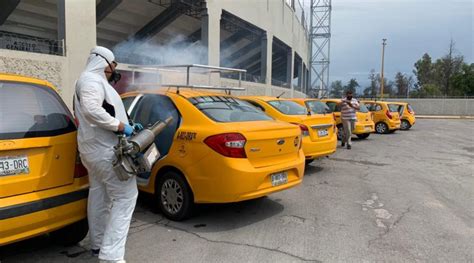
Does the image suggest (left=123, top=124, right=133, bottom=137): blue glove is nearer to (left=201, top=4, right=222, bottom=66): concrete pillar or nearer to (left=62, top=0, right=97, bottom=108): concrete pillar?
(left=62, top=0, right=97, bottom=108): concrete pillar

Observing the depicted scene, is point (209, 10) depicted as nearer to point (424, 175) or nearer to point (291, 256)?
point (424, 175)

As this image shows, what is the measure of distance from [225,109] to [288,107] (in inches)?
141

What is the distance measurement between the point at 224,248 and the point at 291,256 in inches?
26.7

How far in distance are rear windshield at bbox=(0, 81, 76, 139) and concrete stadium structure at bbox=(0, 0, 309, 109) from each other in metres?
8.91

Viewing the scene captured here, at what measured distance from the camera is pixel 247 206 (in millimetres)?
5570

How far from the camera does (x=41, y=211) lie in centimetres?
333

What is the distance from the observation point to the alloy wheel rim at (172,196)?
4.83m

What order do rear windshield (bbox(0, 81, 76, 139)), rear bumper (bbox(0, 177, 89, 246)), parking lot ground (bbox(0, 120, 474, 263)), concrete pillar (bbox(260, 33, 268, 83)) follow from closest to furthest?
rear bumper (bbox(0, 177, 89, 246))
rear windshield (bbox(0, 81, 76, 139))
parking lot ground (bbox(0, 120, 474, 263))
concrete pillar (bbox(260, 33, 268, 83))

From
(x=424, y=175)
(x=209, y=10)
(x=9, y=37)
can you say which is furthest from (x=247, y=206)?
(x=209, y=10)

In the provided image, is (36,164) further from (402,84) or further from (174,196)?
(402,84)

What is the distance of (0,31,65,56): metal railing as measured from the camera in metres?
12.1

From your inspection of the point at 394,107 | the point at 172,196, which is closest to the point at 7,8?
the point at 172,196

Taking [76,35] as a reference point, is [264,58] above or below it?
above

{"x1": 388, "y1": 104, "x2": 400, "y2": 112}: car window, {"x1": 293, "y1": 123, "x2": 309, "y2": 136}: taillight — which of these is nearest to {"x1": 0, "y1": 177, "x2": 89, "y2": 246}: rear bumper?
{"x1": 293, "y1": 123, "x2": 309, "y2": 136}: taillight
